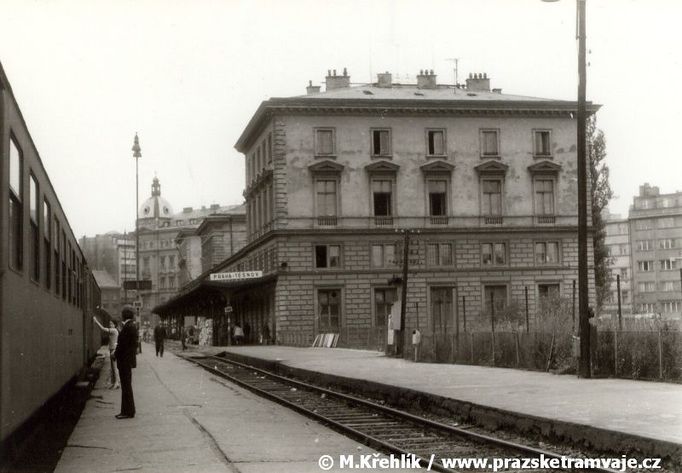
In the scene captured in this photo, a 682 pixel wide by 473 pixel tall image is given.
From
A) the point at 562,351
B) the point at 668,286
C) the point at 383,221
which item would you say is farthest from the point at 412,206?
→ the point at 668,286

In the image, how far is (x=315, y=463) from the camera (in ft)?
31.3

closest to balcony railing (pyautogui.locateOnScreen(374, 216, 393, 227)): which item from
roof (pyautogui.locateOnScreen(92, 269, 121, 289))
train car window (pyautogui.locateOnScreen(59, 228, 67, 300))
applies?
train car window (pyautogui.locateOnScreen(59, 228, 67, 300))

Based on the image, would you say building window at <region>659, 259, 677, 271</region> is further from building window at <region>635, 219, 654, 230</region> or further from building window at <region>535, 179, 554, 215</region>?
building window at <region>535, 179, 554, 215</region>

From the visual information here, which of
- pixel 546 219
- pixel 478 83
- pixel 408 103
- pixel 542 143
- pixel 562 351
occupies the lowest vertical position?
pixel 562 351

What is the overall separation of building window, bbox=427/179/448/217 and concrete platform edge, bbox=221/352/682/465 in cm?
3940

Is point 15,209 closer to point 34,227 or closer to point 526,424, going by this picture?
point 34,227

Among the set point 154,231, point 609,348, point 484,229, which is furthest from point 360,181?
point 154,231

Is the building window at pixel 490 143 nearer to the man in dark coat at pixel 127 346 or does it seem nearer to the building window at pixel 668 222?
the man in dark coat at pixel 127 346

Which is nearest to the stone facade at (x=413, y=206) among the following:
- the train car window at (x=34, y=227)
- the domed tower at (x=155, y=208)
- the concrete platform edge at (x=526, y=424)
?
the concrete platform edge at (x=526, y=424)

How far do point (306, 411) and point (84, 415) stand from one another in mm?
3220

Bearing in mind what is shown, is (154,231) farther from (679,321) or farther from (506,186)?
(679,321)

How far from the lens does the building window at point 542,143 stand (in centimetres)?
6069

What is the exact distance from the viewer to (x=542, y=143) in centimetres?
6088

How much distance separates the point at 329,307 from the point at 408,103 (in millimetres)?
12762
